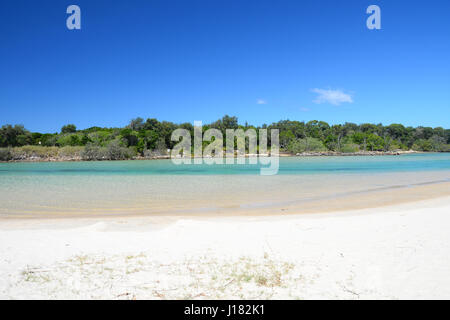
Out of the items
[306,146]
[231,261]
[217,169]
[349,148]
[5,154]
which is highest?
[306,146]

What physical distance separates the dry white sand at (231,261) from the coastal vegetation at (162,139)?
7202cm

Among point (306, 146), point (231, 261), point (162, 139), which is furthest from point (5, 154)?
point (306, 146)

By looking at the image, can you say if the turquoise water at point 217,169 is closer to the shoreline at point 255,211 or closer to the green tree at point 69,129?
the shoreline at point 255,211

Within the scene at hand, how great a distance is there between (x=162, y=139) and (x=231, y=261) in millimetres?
83566

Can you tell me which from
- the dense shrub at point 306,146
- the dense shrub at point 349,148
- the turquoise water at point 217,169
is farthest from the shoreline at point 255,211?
the dense shrub at point 349,148

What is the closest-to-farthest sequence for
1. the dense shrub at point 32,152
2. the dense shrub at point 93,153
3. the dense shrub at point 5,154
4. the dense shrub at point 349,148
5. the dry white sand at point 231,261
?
the dry white sand at point 231,261, the dense shrub at point 5,154, the dense shrub at point 32,152, the dense shrub at point 93,153, the dense shrub at point 349,148

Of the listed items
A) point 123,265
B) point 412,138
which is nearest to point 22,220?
point 123,265

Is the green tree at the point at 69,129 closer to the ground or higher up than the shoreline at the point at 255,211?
higher up

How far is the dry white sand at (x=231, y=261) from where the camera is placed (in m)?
3.34

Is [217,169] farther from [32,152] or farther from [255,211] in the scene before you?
[32,152]

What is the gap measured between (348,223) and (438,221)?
1.85 m

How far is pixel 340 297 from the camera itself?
10.4 feet

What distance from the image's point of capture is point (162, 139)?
8556 cm
